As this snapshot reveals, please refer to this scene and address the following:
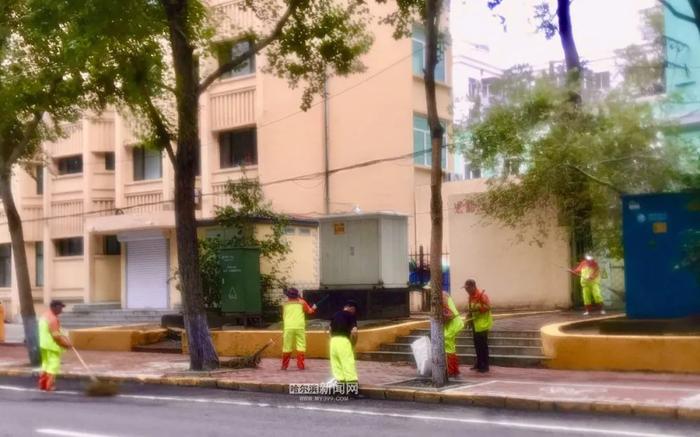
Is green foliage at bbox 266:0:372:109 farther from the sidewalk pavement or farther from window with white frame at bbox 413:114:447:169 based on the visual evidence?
window with white frame at bbox 413:114:447:169

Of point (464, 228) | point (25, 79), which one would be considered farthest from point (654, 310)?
point (25, 79)

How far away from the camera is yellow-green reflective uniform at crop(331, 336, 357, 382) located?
1332 centimetres

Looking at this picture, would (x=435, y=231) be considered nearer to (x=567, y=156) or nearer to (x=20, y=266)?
(x=567, y=156)

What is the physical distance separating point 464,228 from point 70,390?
11.0m

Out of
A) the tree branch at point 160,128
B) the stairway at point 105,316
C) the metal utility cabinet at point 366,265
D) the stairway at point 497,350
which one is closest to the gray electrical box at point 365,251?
the metal utility cabinet at point 366,265

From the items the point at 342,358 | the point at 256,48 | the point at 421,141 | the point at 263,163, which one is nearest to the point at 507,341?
the point at 342,358

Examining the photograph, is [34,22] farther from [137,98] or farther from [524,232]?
[524,232]

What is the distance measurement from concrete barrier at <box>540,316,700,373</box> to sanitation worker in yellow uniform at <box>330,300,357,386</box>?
419cm

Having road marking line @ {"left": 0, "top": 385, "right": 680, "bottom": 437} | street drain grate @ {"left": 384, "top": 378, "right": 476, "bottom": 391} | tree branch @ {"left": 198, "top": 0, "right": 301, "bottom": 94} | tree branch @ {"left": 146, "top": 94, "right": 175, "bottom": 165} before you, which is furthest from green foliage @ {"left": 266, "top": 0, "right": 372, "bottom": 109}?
road marking line @ {"left": 0, "top": 385, "right": 680, "bottom": 437}

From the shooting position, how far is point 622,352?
1510 cm

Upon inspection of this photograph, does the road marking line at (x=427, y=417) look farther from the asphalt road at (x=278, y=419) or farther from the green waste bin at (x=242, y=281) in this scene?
the green waste bin at (x=242, y=281)

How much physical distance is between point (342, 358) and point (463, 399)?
1793mm

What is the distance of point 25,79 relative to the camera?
18875 mm

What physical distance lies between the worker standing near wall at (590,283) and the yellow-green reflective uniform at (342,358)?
820 cm
